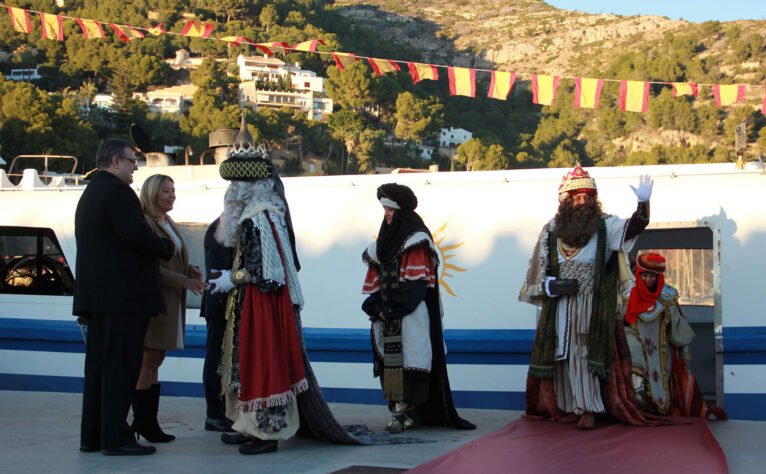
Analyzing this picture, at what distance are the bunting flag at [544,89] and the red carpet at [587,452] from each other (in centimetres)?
670

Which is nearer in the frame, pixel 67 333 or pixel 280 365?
pixel 280 365

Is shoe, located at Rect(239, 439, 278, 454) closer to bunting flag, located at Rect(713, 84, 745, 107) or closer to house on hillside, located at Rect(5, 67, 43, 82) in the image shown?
bunting flag, located at Rect(713, 84, 745, 107)

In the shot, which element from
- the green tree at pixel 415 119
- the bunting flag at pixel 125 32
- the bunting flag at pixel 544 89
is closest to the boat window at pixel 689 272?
the bunting flag at pixel 544 89

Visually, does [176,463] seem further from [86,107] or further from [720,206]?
[86,107]

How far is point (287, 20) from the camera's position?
472ft

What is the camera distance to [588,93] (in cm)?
1228

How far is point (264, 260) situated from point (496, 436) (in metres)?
1.80

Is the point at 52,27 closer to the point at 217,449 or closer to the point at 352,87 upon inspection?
the point at 217,449

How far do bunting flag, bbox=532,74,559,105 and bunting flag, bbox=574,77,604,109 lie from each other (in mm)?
314

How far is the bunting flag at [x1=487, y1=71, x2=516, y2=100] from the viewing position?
1180 cm

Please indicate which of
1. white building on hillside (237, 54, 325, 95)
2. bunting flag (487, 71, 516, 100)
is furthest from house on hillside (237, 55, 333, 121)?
bunting flag (487, 71, 516, 100)

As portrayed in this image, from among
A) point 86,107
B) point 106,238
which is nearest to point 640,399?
point 106,238

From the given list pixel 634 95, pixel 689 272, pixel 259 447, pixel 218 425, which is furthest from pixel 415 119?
pixel 259 447

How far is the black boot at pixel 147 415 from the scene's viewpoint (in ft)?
19.3
